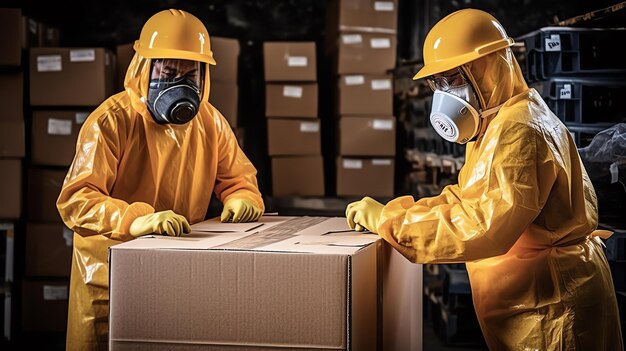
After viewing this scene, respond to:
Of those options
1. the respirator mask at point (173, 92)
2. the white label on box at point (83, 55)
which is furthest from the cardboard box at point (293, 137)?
the respirator mask at point (173, 92)

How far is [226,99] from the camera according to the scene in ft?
15.3

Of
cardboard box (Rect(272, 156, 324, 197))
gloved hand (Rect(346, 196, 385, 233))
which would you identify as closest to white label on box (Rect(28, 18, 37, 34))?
cardboard box (Rect(272, 156, 324, 197))

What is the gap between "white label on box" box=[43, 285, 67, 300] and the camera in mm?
4641

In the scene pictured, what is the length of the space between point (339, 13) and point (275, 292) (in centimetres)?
321

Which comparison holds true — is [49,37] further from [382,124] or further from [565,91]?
[565,91]

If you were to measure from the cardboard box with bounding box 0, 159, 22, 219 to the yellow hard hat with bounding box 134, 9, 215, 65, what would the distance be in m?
1.95

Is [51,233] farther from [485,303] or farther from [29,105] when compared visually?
[485,303]

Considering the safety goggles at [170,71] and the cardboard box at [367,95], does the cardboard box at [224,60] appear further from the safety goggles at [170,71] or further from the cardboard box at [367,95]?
the safety goggles at [170,71]

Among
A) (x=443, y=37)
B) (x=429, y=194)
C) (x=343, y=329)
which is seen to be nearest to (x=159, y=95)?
(x=443, y=37)

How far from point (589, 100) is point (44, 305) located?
3.11 meters

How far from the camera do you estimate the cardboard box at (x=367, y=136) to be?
4863 millimetres

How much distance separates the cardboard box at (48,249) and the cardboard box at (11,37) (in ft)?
2.99

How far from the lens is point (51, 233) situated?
460 centimetres

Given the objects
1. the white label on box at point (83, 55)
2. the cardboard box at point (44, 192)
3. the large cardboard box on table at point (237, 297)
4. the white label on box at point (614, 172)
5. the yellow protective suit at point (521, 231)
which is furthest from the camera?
the cardboard box at point (44, 192)
